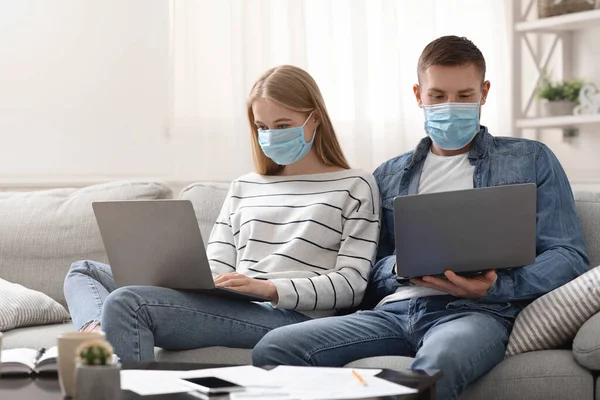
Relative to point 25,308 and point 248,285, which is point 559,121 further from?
point 25,308

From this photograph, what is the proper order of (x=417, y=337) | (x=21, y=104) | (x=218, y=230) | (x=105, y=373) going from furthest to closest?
1. (x=21, y=104)
2. (x=218, y=230)
3. (x=417, y=337)
4. (x=105, y=373)

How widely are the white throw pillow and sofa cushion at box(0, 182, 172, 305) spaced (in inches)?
4.4

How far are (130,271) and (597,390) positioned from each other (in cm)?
102

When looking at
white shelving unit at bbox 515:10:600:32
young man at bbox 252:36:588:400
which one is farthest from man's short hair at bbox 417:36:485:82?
white shelving unit at bbox 515:10:600:32

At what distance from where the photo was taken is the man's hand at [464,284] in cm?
176

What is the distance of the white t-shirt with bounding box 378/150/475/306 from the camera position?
2027 mm

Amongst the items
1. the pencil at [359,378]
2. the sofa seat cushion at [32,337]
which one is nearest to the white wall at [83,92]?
the sofa seat cushion at [32,337]

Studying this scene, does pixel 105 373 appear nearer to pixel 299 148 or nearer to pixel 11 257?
pixel 299 148

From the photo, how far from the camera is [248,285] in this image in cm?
193

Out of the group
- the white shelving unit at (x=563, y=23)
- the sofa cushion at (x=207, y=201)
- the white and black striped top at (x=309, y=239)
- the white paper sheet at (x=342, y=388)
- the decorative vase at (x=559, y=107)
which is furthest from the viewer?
the decorative vase at (x=559, y=107)

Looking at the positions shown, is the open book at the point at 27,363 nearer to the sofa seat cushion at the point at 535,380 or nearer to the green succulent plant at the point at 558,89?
the sofa seat cushion at the point at 535,380

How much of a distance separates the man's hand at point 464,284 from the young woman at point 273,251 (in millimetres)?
274

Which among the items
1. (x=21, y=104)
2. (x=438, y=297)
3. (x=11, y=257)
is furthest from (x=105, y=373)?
(x=21, y=104)

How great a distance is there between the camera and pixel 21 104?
3.36 metres
